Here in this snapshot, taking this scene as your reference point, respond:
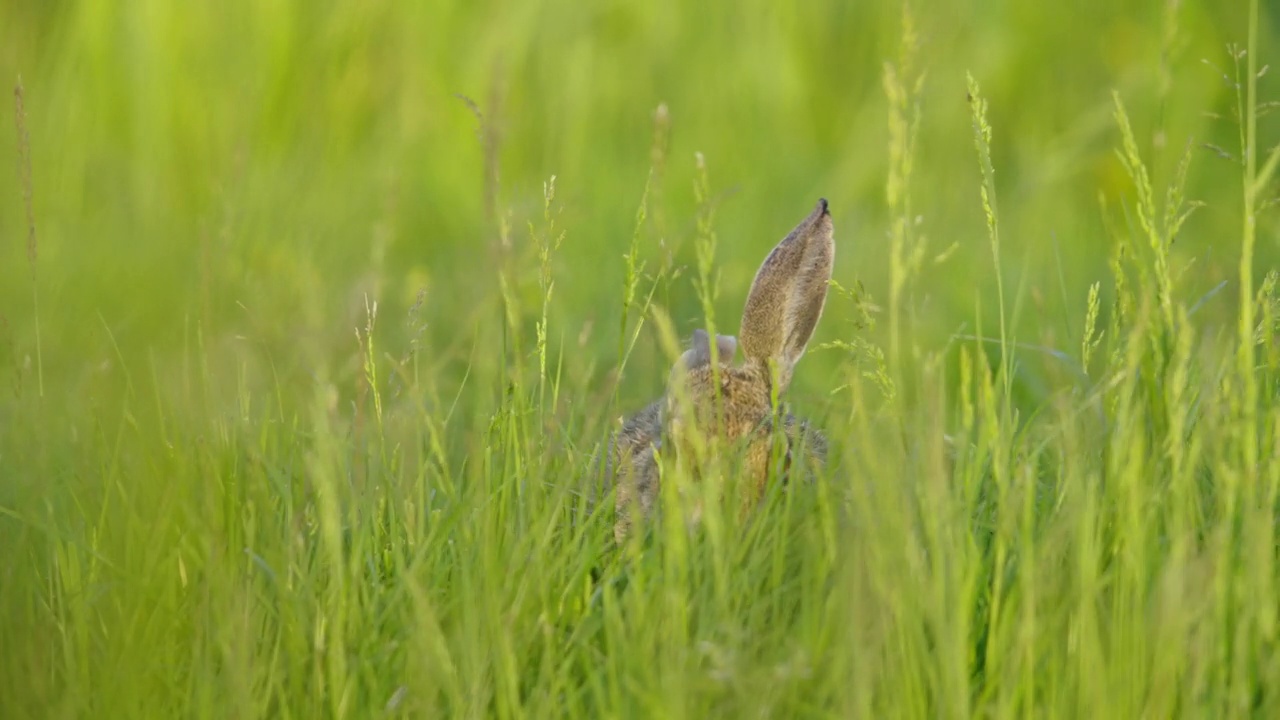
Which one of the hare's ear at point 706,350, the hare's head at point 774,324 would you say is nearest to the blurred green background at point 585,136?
the hare's ear at point 706,350

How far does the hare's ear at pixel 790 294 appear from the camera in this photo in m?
3.53

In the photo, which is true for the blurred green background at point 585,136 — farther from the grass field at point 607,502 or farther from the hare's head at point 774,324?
the hare's head at point 774,324

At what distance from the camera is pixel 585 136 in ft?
21.8

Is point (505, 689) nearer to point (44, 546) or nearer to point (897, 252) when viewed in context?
point (897, 252)

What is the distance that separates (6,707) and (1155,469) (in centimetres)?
178

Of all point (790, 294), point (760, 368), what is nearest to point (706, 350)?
point (760, 368)

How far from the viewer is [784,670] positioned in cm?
202

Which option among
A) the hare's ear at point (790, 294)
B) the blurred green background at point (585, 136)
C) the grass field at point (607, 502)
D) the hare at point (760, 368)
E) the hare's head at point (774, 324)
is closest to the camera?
the grass field at point (607, 502)

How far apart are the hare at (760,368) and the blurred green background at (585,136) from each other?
1097mm

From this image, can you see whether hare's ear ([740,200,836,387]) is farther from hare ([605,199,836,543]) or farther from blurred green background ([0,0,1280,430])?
blurred green background ([0,0,1280,430])

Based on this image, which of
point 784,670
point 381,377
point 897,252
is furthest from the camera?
point 381,377

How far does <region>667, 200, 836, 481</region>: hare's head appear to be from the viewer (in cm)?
342

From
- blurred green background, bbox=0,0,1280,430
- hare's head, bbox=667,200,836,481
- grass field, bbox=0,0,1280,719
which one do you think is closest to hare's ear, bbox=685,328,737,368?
hare's head, bbox=667,200,836,481

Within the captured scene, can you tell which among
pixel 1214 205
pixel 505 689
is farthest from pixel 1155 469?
pixel 1214 205
